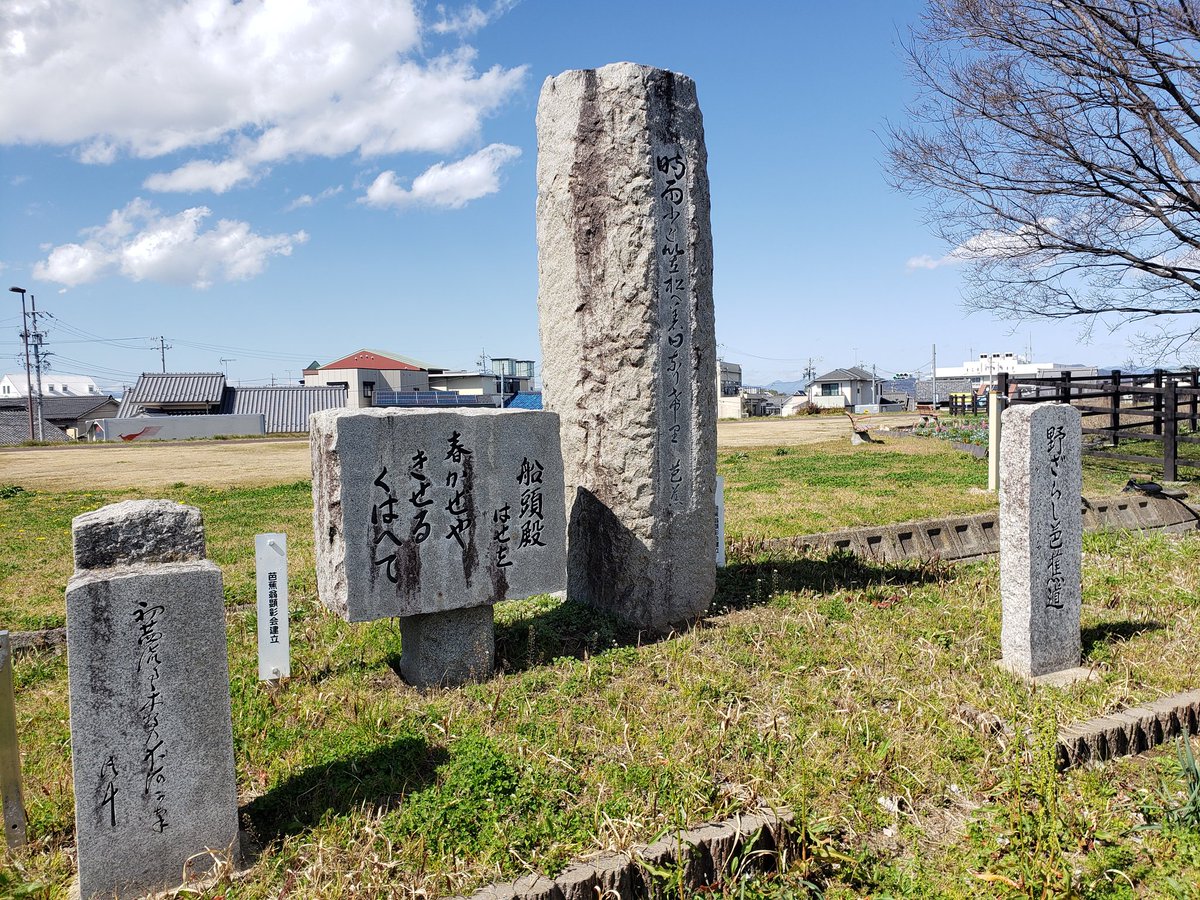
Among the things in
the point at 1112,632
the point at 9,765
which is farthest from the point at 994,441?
the point at 9,765

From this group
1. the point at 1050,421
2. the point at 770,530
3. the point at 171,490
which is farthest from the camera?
the point at 171,490

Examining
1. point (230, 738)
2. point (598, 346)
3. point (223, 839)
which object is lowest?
point (223, 839)

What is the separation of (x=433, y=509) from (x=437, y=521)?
79 millimetres

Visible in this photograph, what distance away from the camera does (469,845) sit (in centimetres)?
319

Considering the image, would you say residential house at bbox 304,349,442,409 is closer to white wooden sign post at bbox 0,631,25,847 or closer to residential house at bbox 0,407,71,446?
residential house at bbox 0,407,71,446

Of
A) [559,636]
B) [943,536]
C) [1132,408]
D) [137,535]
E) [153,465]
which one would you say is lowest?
[559,636]

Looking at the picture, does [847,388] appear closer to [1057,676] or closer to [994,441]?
[994,441]

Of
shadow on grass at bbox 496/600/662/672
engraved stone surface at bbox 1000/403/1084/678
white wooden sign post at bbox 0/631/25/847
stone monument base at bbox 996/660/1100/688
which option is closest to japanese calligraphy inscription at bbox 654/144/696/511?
shadow on grass at bbox 496/600/662/672

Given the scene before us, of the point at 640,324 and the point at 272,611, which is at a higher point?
the point at 640,324

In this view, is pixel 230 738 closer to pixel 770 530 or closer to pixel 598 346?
pixel 598 346

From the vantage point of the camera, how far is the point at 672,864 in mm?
3057

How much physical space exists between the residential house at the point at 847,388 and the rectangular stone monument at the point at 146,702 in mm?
59407

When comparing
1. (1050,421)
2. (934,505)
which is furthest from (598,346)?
(934,505)

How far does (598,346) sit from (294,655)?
3.10m
